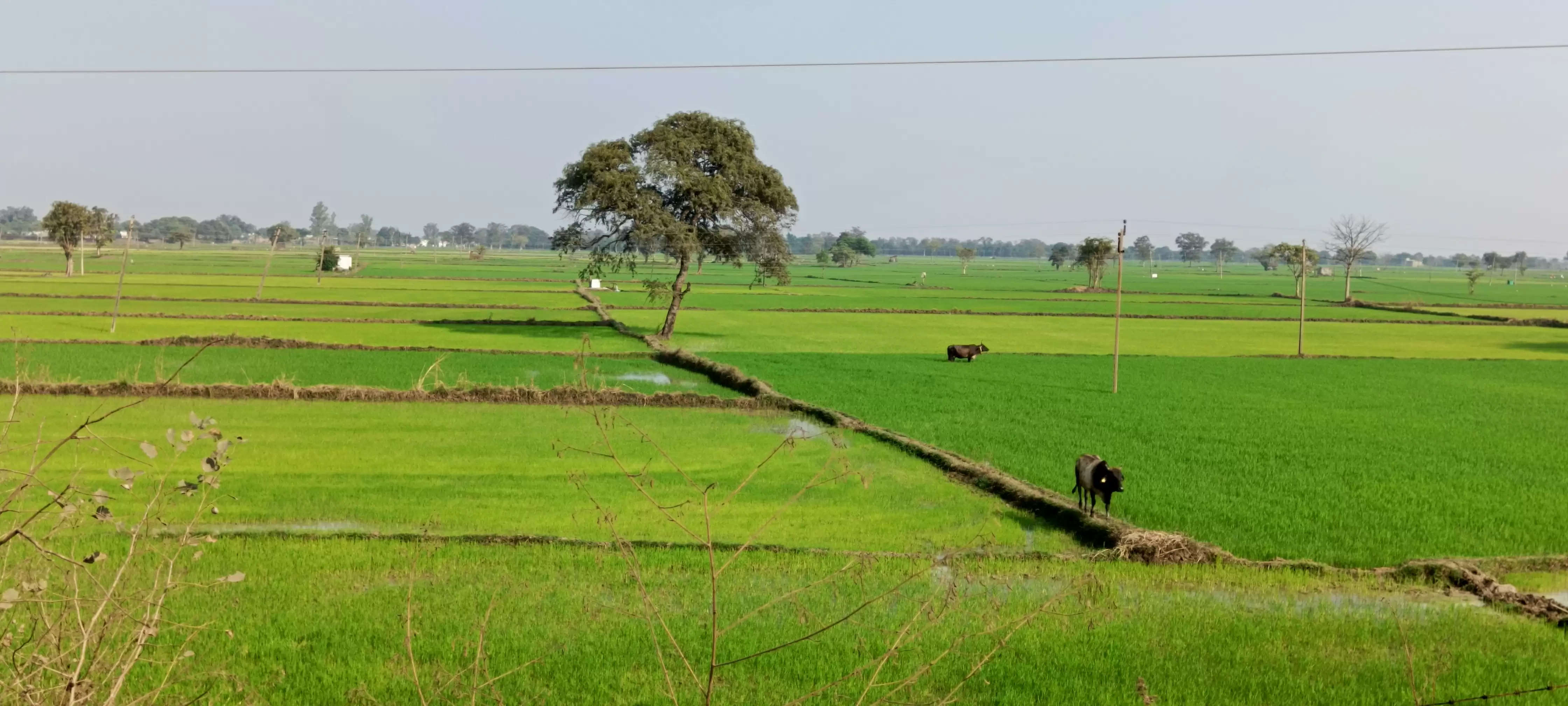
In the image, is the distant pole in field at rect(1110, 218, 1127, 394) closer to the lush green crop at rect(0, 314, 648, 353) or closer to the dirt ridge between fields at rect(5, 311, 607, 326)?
the lush green crop at rect(0, 314, 648, 353)

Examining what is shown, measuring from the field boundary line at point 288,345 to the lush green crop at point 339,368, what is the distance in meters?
0.17

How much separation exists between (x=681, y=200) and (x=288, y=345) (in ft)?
43.4

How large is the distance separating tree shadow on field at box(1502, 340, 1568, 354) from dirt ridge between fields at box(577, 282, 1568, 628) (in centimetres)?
3168

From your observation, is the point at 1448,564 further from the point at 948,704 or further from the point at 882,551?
the point at 948,704

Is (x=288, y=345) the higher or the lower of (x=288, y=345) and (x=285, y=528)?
the higher

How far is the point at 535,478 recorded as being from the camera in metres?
13.3

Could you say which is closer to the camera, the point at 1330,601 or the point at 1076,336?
the point at 1330,601

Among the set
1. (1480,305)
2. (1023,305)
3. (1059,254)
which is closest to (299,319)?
(1023,305)

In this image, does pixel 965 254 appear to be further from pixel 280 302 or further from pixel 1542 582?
pixel 1542 582

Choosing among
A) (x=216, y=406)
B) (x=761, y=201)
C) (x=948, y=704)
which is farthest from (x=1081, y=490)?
(x=761, y=201)

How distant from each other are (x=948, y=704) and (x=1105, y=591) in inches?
116

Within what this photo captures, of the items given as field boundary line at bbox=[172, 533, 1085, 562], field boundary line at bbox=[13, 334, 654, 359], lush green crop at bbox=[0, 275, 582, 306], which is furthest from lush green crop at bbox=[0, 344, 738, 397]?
lush green crop at bbox=[0, 275, 582, 306]

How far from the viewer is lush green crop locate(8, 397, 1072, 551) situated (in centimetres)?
1092

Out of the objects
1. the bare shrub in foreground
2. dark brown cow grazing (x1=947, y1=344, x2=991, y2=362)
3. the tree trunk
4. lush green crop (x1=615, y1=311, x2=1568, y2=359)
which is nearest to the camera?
the bare shrub in foreground
